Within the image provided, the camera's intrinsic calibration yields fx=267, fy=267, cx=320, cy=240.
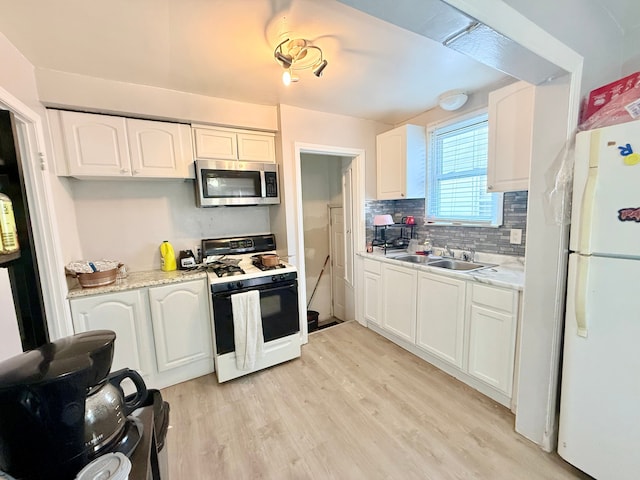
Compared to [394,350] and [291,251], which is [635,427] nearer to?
[394,350]

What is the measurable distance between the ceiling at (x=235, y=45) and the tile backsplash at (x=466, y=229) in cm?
109

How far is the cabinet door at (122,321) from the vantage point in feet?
6.29

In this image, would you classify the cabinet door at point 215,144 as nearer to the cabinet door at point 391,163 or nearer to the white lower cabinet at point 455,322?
the cabinet door at point 391,163

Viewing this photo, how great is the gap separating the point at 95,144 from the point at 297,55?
1665mm

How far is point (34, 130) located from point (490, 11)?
2.57 meters

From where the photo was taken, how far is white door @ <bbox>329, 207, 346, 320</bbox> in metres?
3.72

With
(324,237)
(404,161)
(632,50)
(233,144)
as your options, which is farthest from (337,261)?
(632,50)

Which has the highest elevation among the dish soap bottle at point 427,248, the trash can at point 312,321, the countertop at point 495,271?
the dish soap bottle at point 427,248

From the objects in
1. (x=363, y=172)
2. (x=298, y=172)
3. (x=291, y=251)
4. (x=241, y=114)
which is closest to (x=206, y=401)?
(x=291, y=251)

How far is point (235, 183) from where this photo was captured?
250 centimetres

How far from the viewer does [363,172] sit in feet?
10.3

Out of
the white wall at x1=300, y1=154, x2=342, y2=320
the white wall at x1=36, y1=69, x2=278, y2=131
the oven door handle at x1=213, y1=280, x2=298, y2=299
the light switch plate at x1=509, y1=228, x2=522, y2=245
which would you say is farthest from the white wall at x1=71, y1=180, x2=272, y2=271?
the light switch plate at x1=509, y1=228, x2=522, y2=245

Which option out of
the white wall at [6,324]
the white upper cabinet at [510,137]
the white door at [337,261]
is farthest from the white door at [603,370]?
the white door at [337,261]

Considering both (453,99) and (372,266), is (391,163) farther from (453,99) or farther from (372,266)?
(372,266)
